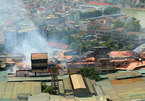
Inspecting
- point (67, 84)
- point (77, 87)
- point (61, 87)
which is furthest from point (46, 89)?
point (77, 87)

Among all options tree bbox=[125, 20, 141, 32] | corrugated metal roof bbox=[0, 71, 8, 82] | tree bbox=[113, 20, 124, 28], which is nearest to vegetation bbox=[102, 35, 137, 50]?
tree bbox=[125, 20, 141, 32]

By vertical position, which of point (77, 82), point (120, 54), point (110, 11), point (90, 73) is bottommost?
point (110, 11)

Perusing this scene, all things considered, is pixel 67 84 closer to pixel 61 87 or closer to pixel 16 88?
pixel 61 87

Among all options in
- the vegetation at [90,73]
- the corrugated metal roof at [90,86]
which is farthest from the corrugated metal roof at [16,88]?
the vegetation at [90,73]

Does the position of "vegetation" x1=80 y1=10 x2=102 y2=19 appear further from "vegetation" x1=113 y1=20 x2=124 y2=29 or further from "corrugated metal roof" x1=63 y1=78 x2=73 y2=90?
"corrugated metal roof" x1=63 y1=78 x2=73 y2=90

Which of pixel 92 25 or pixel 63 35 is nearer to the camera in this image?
pixel 63 35

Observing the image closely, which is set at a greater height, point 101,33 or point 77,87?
point 77,87

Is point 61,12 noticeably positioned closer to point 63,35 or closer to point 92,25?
point 92,25

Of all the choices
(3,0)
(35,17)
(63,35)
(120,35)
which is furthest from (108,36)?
(3,0)

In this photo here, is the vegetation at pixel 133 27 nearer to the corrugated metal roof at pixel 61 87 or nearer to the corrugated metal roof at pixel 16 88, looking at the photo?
the corrugated metal roof at pixel 61 87
